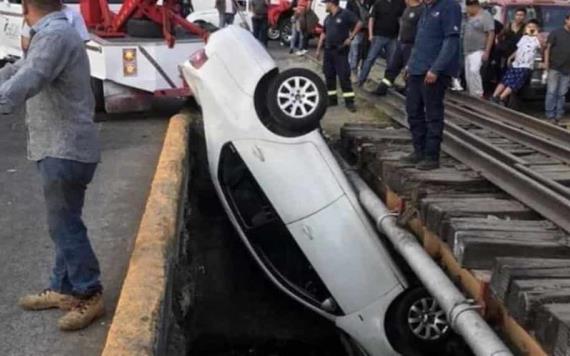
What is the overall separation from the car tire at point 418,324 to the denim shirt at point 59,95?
3.10 meters

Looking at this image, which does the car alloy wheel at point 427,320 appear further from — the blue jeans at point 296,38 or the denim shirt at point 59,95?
the blue jeans at point 296,38

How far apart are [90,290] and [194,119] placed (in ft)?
16.9

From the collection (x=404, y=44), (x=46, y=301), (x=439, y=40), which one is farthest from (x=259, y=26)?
(x=46, y=301)

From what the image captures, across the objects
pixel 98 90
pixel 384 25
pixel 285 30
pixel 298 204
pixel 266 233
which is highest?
pixel 384 25

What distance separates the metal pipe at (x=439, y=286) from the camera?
446cm

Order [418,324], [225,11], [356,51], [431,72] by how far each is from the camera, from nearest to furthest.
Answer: [431,72] → [418,324] → [356,51] → [225,11]

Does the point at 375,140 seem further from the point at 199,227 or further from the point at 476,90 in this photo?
the point at 476,90

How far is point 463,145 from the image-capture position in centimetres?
725

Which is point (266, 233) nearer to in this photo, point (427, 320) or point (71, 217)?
point (427, 320)

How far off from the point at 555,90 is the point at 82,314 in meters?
8.96

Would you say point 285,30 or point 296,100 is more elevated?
point 296,100

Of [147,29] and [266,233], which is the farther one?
[147,29]

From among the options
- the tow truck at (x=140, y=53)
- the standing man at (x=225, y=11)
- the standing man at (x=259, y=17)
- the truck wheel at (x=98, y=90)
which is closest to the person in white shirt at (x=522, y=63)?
the tow truck at (x=140, y=53)

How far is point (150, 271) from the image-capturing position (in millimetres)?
4320
